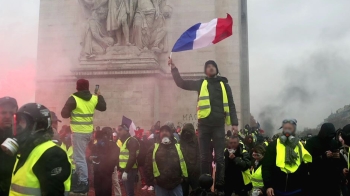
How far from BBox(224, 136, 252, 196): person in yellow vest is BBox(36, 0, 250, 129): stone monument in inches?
→ 365

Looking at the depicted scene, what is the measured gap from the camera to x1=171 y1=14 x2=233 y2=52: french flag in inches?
318

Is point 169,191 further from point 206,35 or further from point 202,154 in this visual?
point 206,35

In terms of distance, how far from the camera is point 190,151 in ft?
26.1

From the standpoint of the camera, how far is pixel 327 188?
25.4ft

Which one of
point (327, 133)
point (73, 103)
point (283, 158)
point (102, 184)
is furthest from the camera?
point (102, 184)

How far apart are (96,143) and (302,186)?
4422mm

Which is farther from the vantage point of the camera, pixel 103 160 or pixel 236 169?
pixel 103 160

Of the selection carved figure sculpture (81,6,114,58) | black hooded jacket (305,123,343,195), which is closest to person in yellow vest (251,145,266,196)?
black hooded jacket (305,123,343,195)

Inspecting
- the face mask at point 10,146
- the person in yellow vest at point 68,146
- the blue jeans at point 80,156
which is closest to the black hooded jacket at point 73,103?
the blue jeans at point 80,156

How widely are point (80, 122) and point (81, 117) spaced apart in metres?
0.09

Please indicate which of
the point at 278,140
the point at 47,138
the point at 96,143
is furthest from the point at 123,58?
the point at 47,138

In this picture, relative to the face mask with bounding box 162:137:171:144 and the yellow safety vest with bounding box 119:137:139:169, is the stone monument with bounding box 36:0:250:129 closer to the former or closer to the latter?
the yellow safety vest with bounding box 119:137:139:169

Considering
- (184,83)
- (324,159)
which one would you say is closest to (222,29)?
(184,83)

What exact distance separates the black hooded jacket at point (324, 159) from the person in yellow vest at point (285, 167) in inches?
63.1
